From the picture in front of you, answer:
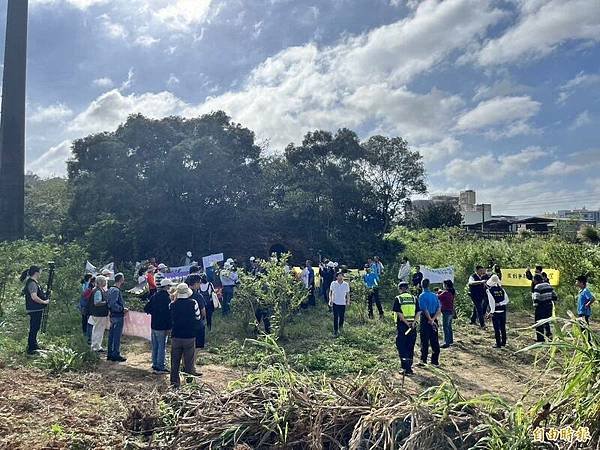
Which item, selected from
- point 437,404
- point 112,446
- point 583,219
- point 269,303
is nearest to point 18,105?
point 269,303

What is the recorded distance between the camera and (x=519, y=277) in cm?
1416

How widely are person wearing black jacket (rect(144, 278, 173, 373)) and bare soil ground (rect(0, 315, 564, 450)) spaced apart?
0.83 ft

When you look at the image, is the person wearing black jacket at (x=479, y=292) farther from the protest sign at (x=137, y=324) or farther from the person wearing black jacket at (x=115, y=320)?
the person wearing black jacket at (x=115, y=320)

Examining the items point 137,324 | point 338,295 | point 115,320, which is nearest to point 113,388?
point 115,320

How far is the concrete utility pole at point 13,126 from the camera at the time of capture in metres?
24.0

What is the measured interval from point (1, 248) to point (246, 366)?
29.0 feet

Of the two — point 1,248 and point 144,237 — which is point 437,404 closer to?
point 1,248

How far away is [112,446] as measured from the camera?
15.1ft

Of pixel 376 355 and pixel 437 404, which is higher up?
pixel 437 404

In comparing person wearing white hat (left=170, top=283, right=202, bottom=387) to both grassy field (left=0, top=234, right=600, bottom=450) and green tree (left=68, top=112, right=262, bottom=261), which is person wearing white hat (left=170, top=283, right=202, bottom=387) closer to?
grassy field (left=0, top=234, right=600, bottom=450)

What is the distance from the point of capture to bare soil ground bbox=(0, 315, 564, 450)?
480cm

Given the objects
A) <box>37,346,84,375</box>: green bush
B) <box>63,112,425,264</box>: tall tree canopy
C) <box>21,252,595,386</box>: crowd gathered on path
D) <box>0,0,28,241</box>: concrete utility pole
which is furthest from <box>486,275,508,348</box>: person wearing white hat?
<box>0,0,28,241</box>: concrete utility pole

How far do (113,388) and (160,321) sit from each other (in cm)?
134

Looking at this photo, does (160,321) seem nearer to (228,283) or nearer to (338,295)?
(338,295)
